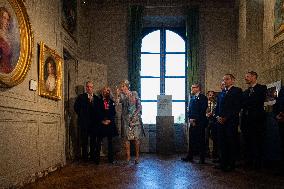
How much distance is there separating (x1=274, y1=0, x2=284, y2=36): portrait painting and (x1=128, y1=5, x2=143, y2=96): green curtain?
12.8 feet

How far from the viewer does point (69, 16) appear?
7266mm

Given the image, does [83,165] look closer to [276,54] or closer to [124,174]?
[124,174]

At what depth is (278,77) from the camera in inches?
256

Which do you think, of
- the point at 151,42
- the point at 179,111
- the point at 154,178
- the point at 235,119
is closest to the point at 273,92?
the point at 235,119

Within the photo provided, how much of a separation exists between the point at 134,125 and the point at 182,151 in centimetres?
327

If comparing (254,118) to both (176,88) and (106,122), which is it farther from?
(176,88)

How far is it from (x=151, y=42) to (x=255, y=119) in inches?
195

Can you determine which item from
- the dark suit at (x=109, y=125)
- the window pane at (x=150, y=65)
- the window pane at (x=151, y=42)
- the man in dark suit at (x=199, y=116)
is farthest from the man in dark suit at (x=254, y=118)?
the window pane at (x=151, y=42)

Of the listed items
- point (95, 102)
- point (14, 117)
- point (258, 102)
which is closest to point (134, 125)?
point (95, 102)

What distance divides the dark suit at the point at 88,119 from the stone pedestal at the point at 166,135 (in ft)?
8.30

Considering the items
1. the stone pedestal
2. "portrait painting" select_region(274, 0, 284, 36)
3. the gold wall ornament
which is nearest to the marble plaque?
the stone pedestal

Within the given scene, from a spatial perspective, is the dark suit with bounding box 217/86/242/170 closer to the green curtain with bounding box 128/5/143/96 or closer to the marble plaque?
the marble plaque

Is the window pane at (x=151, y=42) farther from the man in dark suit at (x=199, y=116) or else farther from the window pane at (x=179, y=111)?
the man in dark suit at (x=199, y=116)

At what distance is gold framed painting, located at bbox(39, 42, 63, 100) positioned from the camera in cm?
531
